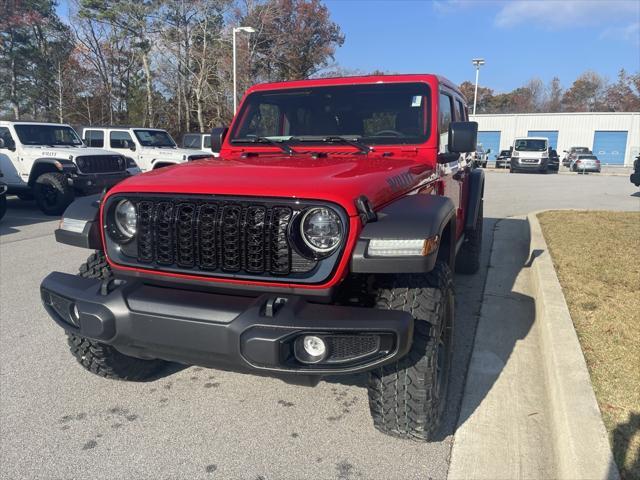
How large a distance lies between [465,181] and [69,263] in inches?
189

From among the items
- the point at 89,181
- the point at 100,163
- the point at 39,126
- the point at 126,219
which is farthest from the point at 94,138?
the point at 126,219

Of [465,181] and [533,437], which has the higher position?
[465,181]

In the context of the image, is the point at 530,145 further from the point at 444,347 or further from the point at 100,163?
the point at 444,347

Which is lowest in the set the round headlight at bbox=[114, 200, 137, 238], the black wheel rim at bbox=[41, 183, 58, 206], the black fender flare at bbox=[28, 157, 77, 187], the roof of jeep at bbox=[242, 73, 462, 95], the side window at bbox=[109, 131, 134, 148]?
the black wheel rim at bbox=[41, 183, 58, 206]

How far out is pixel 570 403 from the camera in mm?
2633

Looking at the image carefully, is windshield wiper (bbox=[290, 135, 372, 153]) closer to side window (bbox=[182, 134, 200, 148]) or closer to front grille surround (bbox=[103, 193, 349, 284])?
front grille surround (bbox=[103, 193, 349, 284])

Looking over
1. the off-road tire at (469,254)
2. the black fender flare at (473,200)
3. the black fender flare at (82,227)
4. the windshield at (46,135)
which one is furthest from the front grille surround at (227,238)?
the windshield at (46,135)

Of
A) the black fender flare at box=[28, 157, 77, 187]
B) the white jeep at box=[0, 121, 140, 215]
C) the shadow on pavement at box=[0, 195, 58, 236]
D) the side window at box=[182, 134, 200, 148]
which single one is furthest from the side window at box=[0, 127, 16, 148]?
the side window at box=[182, 134, 200, 148]

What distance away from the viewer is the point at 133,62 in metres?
31.6

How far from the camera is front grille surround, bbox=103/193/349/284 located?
7.32ft

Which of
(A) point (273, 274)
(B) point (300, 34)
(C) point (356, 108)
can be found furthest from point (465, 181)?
(B) point (300, 34)

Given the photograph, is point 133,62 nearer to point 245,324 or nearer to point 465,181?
point 465,181

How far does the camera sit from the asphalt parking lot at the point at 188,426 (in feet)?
7.95

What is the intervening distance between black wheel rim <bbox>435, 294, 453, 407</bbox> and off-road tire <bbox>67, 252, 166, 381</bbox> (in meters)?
1.82
